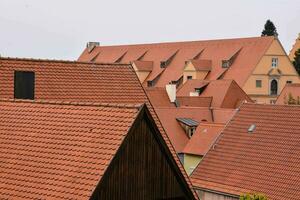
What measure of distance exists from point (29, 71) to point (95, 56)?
8060cm

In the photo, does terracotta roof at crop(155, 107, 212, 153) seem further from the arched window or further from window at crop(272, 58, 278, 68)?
the arched window

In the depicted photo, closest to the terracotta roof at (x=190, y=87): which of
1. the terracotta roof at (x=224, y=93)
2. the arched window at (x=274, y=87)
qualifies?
the terracotta roof at (x=224, y=93)

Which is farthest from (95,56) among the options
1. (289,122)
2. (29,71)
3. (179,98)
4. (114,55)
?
(29,71)

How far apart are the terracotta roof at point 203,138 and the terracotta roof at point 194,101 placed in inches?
785

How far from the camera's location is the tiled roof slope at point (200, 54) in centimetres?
7919

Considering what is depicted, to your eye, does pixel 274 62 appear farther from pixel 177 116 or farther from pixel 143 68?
pixel 177 116

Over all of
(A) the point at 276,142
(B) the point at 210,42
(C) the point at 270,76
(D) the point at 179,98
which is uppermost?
(B) the point at 210,42

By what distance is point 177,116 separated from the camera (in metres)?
48.0

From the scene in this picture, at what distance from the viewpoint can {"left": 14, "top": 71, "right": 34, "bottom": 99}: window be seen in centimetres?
2169

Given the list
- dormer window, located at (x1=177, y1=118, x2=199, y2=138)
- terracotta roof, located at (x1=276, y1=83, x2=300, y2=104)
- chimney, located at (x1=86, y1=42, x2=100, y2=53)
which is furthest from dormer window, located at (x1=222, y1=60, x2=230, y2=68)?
dormer window, located at (x1=177, y1=118, x2=199, y2=138)

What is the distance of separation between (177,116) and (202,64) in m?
34.8

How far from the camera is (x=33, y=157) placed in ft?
51.3

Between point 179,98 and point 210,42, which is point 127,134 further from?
point 210,42

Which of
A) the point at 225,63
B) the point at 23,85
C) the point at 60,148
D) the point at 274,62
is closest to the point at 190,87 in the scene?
the point at 225,63
